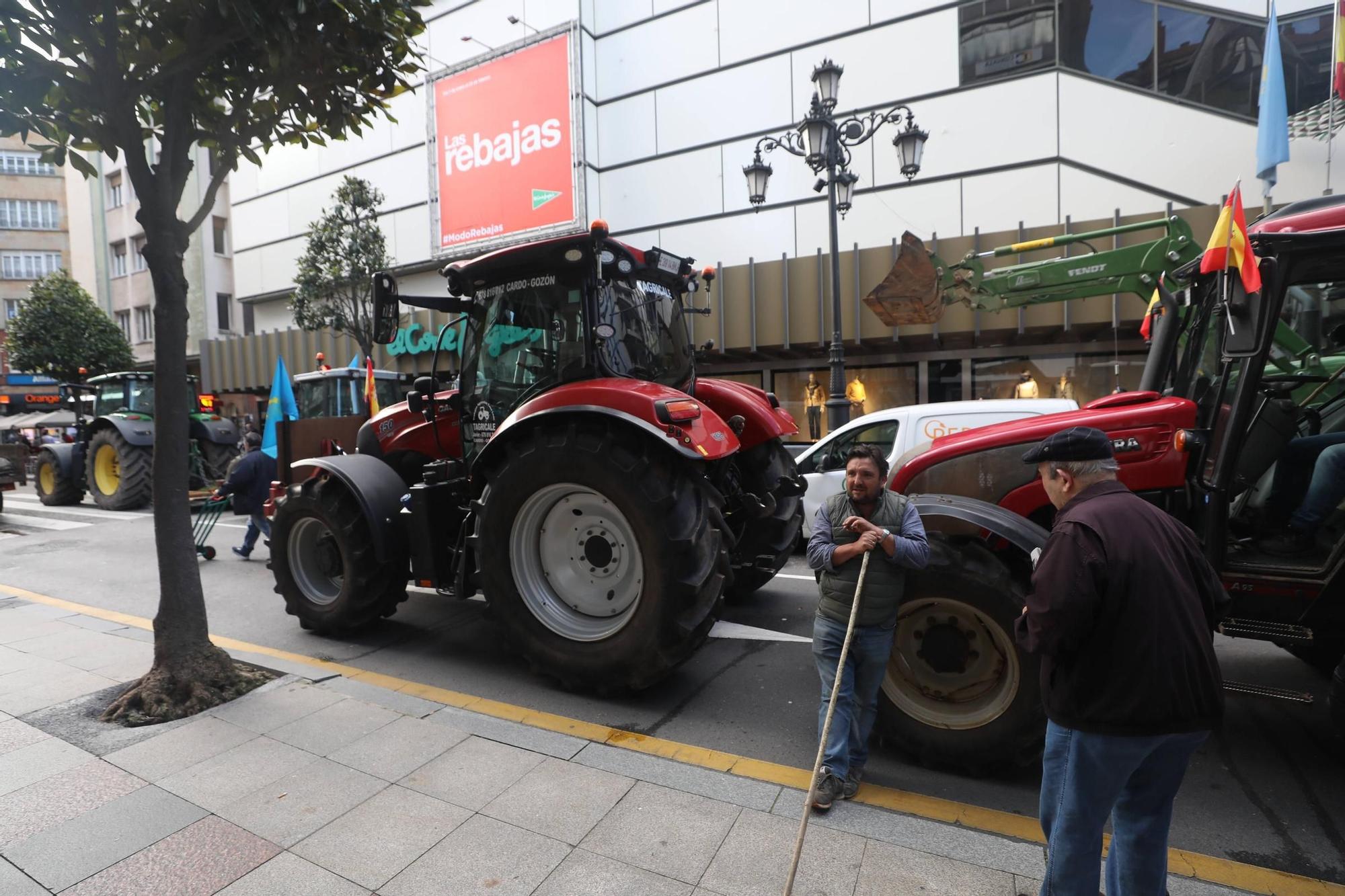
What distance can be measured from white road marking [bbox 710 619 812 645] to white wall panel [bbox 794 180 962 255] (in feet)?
32.9

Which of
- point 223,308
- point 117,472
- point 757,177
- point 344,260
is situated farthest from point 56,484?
point 223,308

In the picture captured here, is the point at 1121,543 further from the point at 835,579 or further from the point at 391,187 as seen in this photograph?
the point at 391,187

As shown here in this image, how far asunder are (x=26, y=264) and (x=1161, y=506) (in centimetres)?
5405

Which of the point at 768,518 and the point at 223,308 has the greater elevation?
the point at 223,308

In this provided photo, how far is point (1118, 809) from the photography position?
219 cm

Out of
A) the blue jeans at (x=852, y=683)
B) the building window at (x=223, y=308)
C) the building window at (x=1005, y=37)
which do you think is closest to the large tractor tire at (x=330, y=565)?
the blue jeans at (x=852, y=683)

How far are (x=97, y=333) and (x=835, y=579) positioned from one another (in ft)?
105

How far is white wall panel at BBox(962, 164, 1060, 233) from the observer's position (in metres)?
13.0

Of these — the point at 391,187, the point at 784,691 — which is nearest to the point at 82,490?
the point at 391,187

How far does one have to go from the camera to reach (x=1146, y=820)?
212cm

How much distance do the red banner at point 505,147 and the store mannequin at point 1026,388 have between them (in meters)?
10.7

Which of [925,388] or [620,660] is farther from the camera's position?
[925,388]

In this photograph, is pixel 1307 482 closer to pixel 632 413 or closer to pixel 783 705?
pixel 783 705

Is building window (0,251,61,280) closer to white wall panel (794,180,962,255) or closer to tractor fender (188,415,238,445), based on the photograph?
tractor fender (188,415,238,445)
